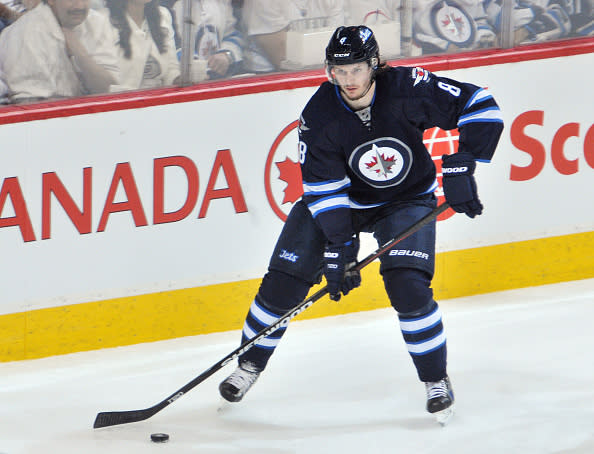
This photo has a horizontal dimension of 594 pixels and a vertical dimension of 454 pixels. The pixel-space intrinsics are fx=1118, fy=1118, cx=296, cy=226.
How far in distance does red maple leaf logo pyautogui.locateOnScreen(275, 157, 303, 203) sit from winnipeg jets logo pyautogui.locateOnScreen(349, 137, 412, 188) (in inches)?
33.4

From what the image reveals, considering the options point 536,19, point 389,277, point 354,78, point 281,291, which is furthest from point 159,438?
point 536,19

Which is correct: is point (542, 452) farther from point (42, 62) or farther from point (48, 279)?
point (42, 62)

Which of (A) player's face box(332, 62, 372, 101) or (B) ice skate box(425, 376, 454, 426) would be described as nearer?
(A) player's face box(332, 62, 372, 101)

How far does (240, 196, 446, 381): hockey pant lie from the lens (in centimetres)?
321

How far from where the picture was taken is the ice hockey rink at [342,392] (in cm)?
326

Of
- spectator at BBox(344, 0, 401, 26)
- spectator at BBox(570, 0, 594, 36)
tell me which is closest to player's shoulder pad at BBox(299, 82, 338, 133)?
spectator at BBox(344, 0, 401, 26)

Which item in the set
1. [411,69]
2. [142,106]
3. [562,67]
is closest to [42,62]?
[142,106]

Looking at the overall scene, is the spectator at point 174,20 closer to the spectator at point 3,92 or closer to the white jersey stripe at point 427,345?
the spectator at point 3,92

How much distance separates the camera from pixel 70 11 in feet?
12.5

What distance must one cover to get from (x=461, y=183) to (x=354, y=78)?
0.42m

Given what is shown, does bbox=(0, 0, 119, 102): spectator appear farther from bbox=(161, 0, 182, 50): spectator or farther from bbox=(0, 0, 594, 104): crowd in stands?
bbox=(161, 0, 182, 50): spectator

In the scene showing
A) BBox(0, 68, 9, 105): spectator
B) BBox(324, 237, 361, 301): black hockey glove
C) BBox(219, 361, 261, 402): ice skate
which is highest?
BBox(0, 68, 9, 105): spectator

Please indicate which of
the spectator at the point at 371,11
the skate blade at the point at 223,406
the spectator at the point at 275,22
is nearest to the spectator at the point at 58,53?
the spectator at the point at 275,22

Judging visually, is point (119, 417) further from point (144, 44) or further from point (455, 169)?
point (144, 44)
